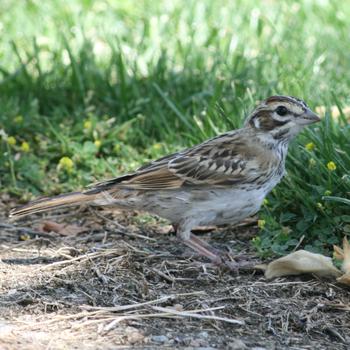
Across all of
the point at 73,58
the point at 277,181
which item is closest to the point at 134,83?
the point at 73,58

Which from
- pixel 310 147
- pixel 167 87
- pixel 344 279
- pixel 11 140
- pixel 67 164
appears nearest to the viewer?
pixel 344 279

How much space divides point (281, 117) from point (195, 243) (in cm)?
101

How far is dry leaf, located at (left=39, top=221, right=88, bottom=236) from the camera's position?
658 cm

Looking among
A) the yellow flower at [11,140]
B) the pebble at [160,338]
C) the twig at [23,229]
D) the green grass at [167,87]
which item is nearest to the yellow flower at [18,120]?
the green grass at [167,87]

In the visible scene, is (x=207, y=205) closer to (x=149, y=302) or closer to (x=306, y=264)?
(x=306, y=264)

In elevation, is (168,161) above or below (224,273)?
above

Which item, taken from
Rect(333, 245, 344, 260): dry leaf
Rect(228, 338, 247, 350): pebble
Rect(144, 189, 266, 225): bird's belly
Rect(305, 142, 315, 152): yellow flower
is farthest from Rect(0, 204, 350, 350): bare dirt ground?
Rect(305, 142, 315, 152): yellow flower

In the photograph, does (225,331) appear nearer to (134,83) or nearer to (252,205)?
(252,205)

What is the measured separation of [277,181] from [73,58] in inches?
126

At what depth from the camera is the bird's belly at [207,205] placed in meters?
5.89

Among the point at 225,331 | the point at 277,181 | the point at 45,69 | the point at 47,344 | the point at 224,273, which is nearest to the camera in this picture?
the point at 47,344

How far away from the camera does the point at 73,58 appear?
852 cm

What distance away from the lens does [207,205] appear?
5.95 meters

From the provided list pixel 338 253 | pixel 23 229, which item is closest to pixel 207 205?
pixel 338 253
